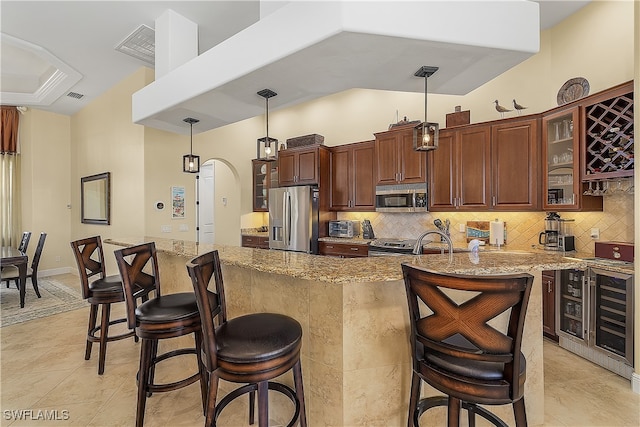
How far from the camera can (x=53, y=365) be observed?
2.77m

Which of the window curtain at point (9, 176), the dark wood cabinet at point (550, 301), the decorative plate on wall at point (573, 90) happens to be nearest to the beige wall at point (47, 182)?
the window curtain at point (9, 176)

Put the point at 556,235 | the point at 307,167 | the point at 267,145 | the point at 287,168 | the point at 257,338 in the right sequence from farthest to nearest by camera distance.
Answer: the point at 287,168, the point at 307,167, the point at 556,235, the point at 267,145, the point at 257,338

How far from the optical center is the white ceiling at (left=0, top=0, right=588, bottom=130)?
10.4ft

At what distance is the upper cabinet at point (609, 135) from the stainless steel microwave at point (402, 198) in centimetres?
170

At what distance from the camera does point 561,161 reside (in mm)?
3273

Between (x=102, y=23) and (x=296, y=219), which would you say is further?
(x=296, y=219)

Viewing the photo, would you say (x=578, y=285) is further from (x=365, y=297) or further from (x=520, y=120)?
(x=365, y=297)

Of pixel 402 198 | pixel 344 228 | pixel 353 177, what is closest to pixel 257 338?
pixel 402 198

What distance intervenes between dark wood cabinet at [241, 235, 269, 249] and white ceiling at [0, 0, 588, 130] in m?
3.10

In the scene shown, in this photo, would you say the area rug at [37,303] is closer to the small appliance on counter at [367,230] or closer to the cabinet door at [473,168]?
the small appliance on counter at [367,230]

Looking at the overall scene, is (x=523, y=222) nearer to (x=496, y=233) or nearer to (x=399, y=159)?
(x=496, y=233)

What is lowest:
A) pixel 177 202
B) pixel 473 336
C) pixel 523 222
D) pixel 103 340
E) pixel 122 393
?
pixel 122 393

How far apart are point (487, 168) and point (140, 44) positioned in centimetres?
459

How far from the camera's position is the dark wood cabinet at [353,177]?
4.80 meters
